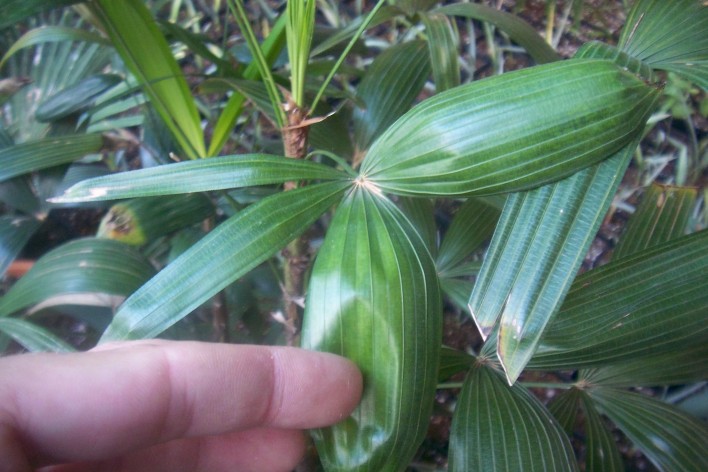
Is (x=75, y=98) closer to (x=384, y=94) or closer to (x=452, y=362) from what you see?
(x=384, y=94)

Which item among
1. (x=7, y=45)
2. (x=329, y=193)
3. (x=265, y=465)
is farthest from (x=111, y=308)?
(x=7, y=45)

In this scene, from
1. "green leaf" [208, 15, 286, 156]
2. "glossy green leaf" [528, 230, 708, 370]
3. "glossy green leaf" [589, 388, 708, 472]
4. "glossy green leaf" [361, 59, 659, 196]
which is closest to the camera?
"glossy green leaf" [361, 59, 659, 196]

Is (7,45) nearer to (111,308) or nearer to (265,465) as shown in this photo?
(111,308)

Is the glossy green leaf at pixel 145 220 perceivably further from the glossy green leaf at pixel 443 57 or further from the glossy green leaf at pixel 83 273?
the glossy green leaf at pixel 443 57

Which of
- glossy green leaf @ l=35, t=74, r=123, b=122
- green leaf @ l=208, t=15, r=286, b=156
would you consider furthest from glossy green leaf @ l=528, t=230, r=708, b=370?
glossy green leaf @ l=35, t=74, r=123, b=122

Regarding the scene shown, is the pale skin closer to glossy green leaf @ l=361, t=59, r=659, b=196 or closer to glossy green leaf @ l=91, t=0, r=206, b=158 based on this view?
glossy green leaf @ l=361, t=59, r=659, b=196

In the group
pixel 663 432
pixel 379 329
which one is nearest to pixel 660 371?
pixel 663 432

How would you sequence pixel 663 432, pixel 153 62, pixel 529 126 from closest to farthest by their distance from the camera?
1. pixel 529 126
2. pixel 663 432
3. pixel 153 62
